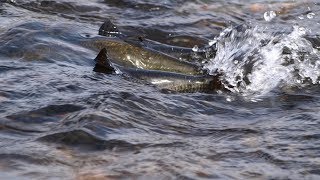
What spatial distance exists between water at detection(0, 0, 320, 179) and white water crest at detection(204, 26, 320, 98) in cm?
1

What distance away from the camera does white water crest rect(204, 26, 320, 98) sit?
7.06 meters

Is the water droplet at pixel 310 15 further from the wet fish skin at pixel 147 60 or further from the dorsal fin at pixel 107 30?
the wet fish skin at pixel 147 60

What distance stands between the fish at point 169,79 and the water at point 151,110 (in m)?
0.14

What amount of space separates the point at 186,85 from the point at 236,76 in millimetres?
633

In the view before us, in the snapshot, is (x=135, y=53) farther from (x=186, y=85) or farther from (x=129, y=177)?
(x=129, y=177)

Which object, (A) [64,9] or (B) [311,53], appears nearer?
(B) [311,53]

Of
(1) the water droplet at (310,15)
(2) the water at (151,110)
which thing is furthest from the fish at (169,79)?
(1) the water droplet at (310,15)

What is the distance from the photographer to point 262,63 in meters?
7.54

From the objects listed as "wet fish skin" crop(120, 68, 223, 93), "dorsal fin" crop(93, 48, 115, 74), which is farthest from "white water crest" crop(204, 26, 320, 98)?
"dorsal fin" crop(93, 48, 115, 74)

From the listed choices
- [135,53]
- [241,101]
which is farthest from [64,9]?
[241,101]

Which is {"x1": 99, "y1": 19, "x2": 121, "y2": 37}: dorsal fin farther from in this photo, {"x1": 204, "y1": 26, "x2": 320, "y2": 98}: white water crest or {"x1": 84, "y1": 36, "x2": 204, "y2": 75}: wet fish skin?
{"x1": 204, "y1": 26, "x2": 320, "y2": 98}: white water crest

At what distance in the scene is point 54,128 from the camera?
5.07 m

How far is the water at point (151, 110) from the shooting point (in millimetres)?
4496

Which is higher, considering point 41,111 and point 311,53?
point 311,53
